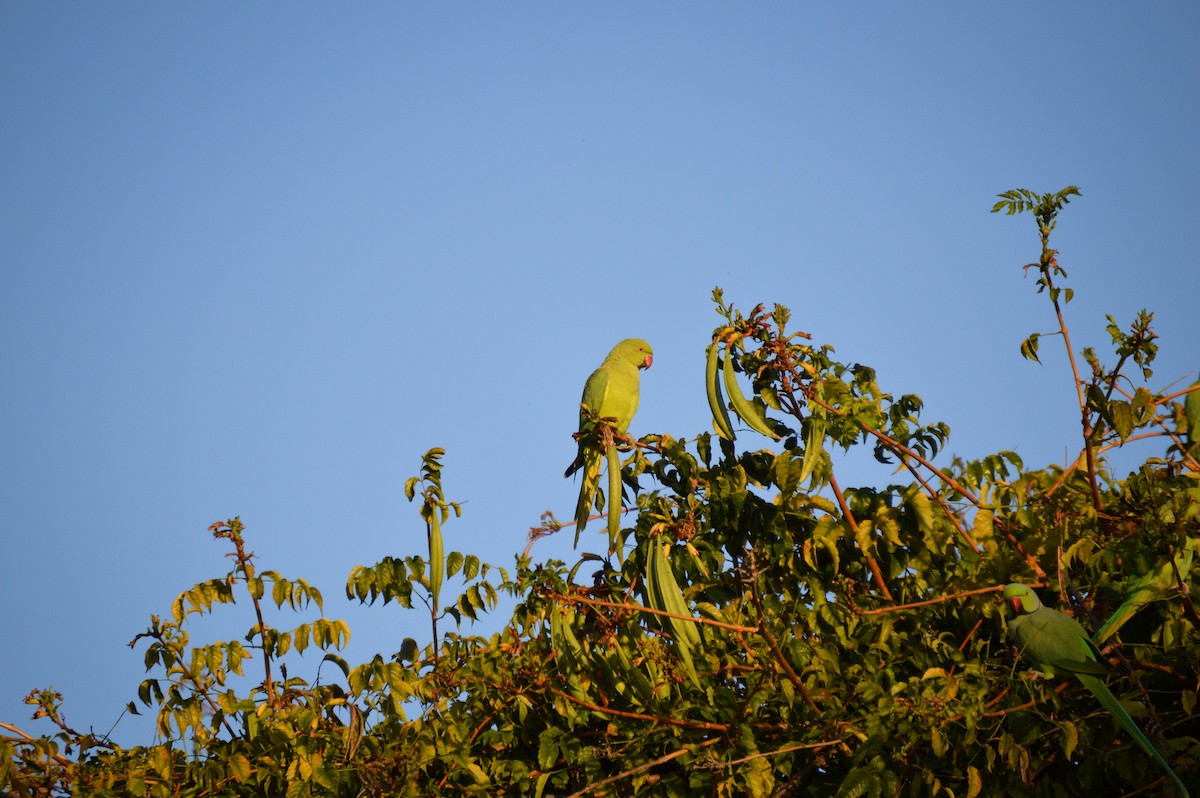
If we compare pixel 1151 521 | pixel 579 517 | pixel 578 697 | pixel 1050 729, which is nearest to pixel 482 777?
pixel 578 697

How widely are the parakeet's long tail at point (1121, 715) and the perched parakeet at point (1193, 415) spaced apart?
107 cm

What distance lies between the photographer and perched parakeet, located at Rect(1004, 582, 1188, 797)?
2.46m

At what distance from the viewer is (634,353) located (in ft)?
17.6

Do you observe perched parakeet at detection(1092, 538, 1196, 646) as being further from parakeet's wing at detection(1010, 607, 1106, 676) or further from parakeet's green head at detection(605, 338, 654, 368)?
parakeet's green head at detection(605, 338, 654, 368)

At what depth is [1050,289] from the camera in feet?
9.52

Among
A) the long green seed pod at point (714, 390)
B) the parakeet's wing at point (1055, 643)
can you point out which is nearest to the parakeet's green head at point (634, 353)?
the long green seed pod at point (714, 390)

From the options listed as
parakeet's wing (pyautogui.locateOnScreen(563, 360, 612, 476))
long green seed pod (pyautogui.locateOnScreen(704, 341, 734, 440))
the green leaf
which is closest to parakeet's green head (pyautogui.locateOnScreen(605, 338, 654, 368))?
parakeet's wing (pyautogui.locateOnScreen(563, 360, 612, 476))

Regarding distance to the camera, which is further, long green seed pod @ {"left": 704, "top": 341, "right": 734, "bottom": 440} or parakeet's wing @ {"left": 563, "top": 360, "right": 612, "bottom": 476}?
parakeet's wing @ {"left": 563, "top": 360, "right": 612, "bottom": 476}

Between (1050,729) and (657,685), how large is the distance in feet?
3.70

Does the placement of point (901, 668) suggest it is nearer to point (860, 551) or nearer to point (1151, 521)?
point (860, 551)

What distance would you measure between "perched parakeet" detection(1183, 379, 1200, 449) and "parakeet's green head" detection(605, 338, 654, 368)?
2.64m

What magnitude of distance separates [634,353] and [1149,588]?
309 centimetres

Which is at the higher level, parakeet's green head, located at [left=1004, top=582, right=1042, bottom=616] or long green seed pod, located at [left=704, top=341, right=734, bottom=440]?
long green seed pod, located at [left=704, top=341, right=734, bottom=440]

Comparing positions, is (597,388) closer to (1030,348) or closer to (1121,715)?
(1030,348)
